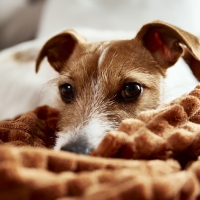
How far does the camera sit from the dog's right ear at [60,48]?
1.87m

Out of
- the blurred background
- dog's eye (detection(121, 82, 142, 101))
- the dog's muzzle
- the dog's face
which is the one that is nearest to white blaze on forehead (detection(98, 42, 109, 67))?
the dog's face

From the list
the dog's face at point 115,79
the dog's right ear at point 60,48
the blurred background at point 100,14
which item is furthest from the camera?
the blurred background at point 100,14

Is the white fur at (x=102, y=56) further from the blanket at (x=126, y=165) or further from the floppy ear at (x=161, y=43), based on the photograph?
the blanket at (x=126, y=165)

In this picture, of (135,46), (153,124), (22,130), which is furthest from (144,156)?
(135,46)

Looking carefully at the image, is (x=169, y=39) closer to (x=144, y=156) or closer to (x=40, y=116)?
(x=40, y=116)

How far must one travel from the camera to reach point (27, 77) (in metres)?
2.35

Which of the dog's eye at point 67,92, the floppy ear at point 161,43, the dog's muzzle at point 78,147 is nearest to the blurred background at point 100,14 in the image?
the floppy ear at point 161,43

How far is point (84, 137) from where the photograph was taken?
1273 mm

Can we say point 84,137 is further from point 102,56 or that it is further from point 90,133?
point 102,56

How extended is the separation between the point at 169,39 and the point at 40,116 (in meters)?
0.67

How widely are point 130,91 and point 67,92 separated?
11.9 inches

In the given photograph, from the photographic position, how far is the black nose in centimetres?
120

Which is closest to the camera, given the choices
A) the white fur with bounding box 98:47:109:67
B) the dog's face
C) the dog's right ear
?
the dog's face

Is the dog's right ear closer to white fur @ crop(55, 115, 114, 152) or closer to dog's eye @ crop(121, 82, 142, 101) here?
dog's eye @ crop(121, 82, 142, 101)
